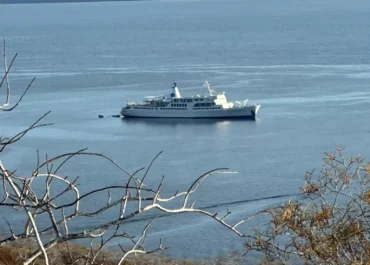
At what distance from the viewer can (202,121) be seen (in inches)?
1115

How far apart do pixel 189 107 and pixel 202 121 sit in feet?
2.62

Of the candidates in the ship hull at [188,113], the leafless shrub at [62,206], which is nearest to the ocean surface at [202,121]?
the ship hull at [188,113]

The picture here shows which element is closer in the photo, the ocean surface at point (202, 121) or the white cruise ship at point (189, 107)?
the ocean surface at point (202, 121)

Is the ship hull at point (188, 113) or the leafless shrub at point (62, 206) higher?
the leafless shrub at point (62, 206)

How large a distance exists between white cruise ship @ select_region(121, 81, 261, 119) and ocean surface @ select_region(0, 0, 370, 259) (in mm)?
465

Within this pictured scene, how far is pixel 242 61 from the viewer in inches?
1626

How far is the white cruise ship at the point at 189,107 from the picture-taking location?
2816cm

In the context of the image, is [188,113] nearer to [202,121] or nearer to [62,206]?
[202,121]

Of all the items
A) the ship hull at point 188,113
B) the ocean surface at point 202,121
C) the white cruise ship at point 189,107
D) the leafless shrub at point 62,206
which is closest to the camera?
the leafless shrub at point 62,206

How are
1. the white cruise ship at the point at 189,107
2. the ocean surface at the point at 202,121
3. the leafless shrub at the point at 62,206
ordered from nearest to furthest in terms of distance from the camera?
the leafless shrub at the point at 62,206, the ocean surface at the point at 202,121, the white cruise ship at the point at 189,107

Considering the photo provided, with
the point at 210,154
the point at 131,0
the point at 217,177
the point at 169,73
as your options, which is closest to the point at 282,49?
the point at 169,73

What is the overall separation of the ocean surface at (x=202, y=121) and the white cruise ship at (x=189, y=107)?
0.47 metres

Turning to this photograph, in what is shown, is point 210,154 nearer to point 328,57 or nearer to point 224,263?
point 224,263

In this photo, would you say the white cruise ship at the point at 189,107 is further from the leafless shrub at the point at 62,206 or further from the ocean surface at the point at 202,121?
the leafless shrub at the point at 62,206
